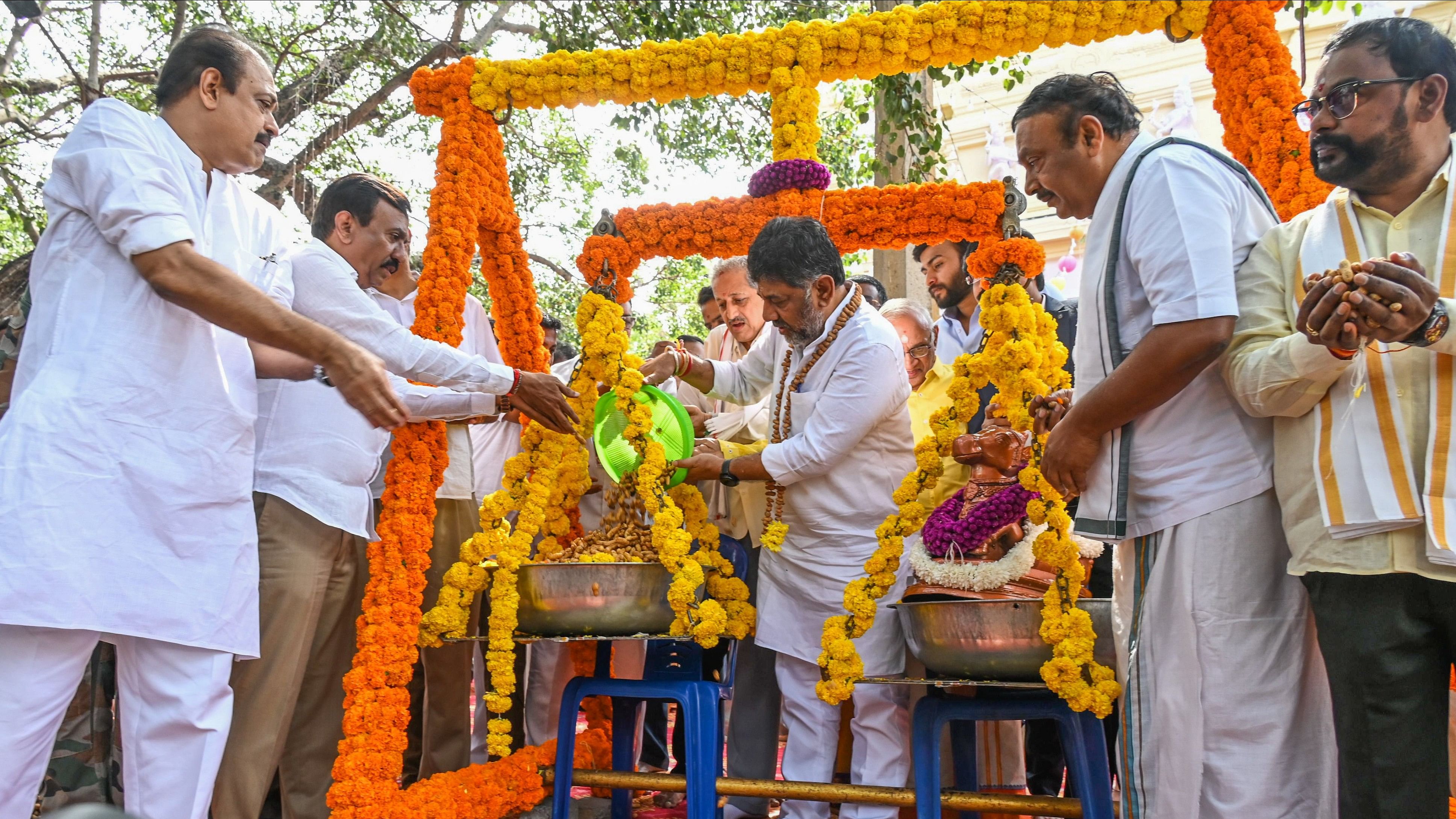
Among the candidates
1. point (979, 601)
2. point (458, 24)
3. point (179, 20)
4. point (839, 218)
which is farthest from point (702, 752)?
point (179, 20)

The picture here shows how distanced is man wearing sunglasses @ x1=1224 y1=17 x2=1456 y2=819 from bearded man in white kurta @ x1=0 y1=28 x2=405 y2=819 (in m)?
2.09

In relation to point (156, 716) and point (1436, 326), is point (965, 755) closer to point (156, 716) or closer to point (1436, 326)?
point (1436, 326)

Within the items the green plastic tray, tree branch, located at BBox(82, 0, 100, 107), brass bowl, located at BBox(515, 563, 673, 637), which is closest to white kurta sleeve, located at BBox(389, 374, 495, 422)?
the green plastic tray

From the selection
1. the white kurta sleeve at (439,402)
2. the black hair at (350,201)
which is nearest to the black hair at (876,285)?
the white kurta sleeve at (439,402)

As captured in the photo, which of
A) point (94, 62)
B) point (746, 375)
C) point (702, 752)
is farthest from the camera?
point (94, 62)

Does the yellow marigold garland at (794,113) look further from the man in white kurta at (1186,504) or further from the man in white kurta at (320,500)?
the man in white kurta at (1186,504)

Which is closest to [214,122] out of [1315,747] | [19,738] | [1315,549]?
[19,738]

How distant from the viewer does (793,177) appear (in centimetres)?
385

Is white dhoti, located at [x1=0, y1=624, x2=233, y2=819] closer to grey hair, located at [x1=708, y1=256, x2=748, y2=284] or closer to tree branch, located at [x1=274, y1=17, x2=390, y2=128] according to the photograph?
grey hair, located at [x1=708, y1=256, x2=748, y2=284]

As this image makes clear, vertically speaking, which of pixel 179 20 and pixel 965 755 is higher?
pixel 179 20

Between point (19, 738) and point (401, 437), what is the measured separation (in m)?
1.59

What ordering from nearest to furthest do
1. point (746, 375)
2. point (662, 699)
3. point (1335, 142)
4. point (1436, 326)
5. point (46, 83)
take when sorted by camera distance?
point (1436, 326) → point (1335, 142) → point (662, 699) → point (746, 375) → point (46, 83)

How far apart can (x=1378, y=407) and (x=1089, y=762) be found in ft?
4.40

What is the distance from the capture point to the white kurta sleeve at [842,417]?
136 inches
